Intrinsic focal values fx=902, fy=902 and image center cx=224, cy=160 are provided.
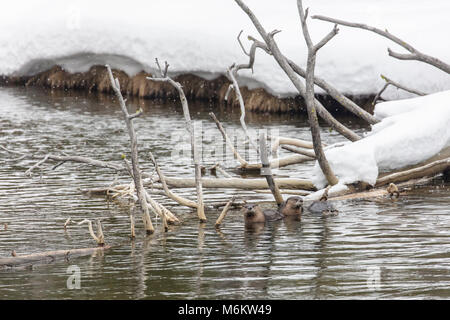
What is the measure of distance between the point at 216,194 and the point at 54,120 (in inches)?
314

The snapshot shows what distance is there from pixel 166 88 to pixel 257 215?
12.3 m

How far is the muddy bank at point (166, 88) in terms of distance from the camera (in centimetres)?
1908

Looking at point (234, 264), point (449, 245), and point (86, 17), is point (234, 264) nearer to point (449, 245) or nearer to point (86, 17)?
point (449, 245)

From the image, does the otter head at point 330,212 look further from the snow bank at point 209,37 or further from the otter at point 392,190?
the snow bank at point 209,37

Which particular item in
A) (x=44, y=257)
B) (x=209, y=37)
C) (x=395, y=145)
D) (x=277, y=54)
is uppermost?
(x=209, y=37)

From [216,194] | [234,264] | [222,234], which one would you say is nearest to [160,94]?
[216,194]

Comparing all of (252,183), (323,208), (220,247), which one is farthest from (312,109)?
(220,247)

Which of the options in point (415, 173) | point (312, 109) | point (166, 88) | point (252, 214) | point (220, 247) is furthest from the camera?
point (166, 88)

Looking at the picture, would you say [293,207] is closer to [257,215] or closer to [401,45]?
[257,215]

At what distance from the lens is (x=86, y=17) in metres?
23.0

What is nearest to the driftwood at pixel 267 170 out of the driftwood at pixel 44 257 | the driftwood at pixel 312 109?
the driftwood at pixel 312 109

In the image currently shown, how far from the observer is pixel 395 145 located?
1161cm

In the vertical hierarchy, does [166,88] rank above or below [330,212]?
above

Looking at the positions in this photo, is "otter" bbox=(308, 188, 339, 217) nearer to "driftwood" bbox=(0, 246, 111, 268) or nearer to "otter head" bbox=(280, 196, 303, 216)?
"otter head" bbox=(280, 196, 303, 216)
